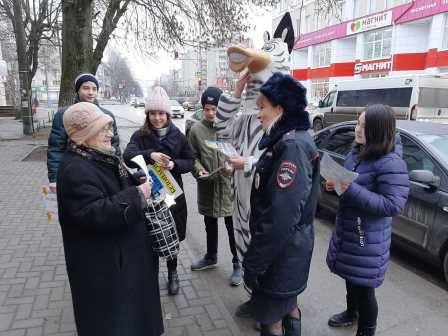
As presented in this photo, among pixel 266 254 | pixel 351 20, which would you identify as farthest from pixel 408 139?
pixel 351 20

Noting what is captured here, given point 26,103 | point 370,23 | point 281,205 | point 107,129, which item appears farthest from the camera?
point 370,23

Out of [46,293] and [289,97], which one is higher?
[289,97]

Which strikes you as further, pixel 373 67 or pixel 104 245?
pixel 373 67

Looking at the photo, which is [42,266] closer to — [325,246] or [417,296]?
[325,246]

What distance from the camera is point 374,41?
90.1ft

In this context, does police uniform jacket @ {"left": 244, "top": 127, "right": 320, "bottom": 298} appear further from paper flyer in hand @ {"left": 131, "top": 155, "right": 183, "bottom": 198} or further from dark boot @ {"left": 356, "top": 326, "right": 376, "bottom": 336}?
paper flyer in hand @ {"left": 131, "top": 155, "right": 183, "bottom": 198}

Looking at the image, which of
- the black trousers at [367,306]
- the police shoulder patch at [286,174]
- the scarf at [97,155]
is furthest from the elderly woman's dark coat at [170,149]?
the black trousers at [367,306]

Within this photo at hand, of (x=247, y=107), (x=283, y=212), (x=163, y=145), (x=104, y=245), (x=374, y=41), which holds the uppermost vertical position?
(x=374, y=41)

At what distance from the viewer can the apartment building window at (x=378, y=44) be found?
1021 inches

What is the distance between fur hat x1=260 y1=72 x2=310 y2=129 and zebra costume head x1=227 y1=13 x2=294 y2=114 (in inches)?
26.2

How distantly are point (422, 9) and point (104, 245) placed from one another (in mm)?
26050

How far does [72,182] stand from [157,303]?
98 cm

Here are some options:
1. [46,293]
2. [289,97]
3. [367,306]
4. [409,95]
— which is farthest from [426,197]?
[409,95]

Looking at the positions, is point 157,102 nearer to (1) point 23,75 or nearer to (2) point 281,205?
(2) point 281,205
